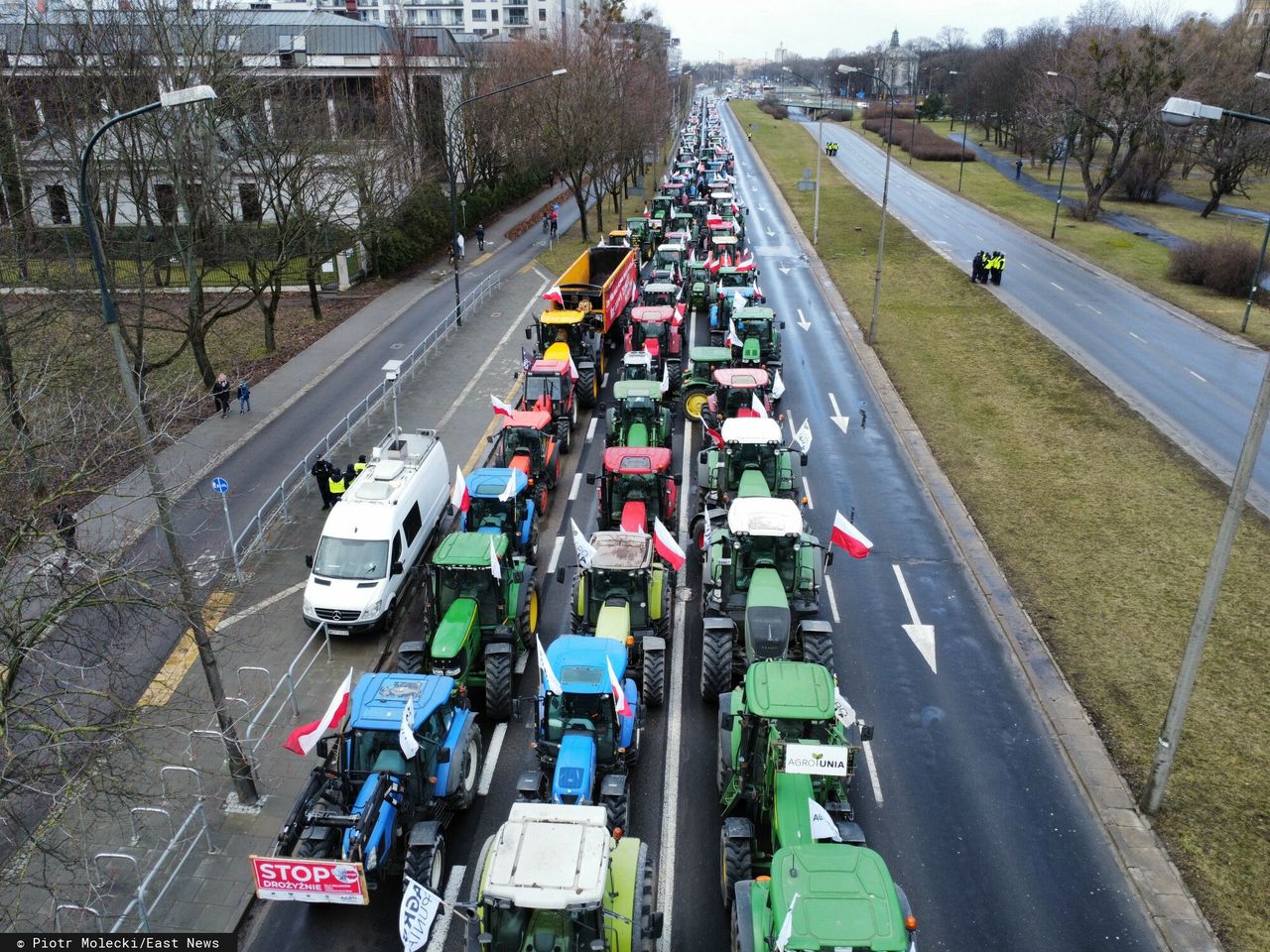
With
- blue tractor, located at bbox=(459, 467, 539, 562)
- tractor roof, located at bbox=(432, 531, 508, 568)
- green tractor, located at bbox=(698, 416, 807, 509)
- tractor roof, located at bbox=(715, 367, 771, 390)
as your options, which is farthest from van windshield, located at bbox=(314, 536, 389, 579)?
tractor roof, located at bbox=(715, 367, 771, 390)

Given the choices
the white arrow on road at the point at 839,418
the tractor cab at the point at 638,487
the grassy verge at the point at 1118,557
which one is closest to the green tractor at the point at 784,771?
the grassy verge at the point at 1118,557

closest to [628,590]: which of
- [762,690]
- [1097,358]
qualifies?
[762,690]

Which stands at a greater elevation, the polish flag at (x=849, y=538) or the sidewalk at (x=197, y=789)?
the polish flag at (x=849, y=538)

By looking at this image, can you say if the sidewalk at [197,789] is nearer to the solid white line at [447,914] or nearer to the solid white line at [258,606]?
the solid white line at [258,606]

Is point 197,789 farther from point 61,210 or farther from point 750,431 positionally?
point 61,210

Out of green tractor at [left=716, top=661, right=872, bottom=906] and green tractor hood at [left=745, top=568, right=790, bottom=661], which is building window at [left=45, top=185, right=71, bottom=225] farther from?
green tractor at [left=716, top=661, right=872, bottom=906]

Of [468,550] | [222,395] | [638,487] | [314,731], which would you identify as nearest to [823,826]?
[314,731]
